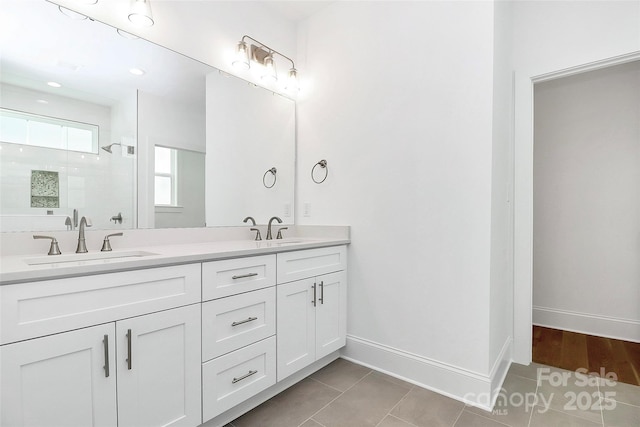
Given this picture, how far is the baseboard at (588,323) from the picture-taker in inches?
105

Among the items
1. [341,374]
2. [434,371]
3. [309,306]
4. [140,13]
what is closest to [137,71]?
[140,13]

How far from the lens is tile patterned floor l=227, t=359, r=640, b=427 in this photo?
163 centimetres

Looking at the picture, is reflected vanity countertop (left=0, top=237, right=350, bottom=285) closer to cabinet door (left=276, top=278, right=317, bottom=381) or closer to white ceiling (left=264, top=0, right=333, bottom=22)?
cabinet door (left=276, top=278, right=317, bottom=381)

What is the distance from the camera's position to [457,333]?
1874 mm

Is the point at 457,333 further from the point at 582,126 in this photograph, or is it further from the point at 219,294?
the point at 582,126

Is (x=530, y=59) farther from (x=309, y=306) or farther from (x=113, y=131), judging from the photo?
(x=113, y=131)

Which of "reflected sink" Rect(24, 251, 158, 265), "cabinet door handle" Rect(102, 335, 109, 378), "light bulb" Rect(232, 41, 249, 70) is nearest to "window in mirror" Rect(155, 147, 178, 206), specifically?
"reflected sink" Rect(24, 251, 158, 265)

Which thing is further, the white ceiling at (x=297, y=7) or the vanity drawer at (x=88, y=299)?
the white ceiling at (x=297, y=7)

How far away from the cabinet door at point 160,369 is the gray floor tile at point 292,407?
1.16 ft

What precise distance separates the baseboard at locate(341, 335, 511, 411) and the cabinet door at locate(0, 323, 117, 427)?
1537mm

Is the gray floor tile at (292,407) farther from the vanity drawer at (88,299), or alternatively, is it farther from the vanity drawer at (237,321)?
the vanity drawer at (88,299)

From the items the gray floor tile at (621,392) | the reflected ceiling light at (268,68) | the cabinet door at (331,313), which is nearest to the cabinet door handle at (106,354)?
the cabinet door at (331,313)

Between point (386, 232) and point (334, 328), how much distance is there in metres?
0.76

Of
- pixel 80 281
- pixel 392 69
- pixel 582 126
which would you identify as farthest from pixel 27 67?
pixel 582 126
